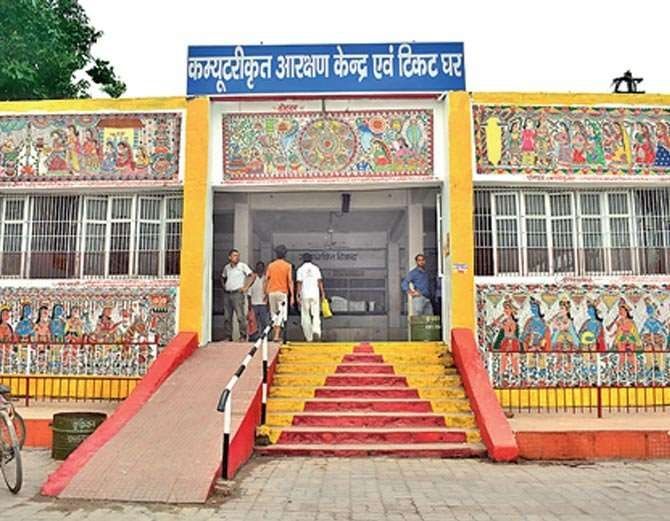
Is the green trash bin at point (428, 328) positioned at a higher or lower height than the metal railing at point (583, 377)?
higher

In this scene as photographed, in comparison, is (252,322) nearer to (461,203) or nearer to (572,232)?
(461,203)

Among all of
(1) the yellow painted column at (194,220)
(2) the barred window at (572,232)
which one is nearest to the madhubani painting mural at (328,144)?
(1) the yellow painted column at (194,220)

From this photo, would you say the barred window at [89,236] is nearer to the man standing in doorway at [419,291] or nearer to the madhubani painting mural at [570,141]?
the man standing in doorway at [419,291]

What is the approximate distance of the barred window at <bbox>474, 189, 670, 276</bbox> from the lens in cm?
1205

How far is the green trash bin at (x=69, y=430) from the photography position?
8.34m

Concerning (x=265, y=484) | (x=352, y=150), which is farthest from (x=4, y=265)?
(x=265, y=484)

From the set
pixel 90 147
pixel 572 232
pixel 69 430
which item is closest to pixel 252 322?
pixel 90 147

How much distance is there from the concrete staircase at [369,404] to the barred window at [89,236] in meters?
3.03

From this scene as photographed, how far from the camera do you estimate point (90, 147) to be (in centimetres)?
1218

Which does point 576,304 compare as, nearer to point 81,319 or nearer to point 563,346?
point 563,346

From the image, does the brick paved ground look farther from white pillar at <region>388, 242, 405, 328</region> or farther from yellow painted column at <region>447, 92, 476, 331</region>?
white pillar at <region>388, 242, 405, 328</region>

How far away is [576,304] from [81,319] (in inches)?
326

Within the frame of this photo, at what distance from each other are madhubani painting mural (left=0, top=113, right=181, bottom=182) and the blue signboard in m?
1.01

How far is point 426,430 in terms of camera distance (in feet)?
29.2
